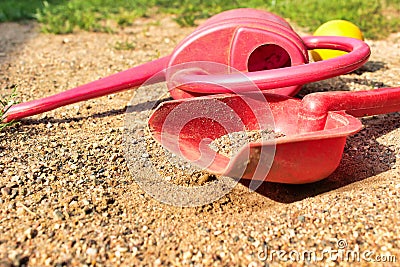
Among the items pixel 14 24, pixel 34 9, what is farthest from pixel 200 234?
pixel 34 9

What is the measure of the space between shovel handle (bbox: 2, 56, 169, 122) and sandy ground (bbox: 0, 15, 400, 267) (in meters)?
0.07

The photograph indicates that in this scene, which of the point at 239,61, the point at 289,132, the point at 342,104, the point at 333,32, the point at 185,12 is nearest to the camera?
the point at 342,104

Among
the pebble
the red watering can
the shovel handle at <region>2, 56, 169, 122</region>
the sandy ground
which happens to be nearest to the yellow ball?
the red watering can

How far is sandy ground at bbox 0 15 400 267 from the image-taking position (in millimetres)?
1210

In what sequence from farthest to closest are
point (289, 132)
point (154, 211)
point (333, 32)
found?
1. point (333, 32)
2. point (289, 132)
3. point (154, 211)

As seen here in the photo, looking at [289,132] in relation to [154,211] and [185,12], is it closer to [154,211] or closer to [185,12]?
[154,211]

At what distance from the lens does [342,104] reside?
5.27ft

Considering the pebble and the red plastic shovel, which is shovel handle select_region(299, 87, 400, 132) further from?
the pebble

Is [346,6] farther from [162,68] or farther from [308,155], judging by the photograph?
[308,155]

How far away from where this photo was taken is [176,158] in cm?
170

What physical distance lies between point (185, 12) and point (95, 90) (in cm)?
194

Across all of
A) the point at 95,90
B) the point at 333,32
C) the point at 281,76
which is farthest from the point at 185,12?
the point at 281,76

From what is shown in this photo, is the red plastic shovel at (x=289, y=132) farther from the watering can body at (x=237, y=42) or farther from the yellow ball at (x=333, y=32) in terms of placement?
the yellow ball at (x=333, y=32)

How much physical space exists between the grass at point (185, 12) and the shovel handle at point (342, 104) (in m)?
1.55
